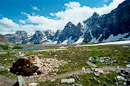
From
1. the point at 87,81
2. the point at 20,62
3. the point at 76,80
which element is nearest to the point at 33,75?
the point at 20,62

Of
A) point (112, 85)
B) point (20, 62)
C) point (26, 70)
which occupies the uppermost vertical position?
point (20, 62)

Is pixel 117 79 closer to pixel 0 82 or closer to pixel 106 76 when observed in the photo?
pixel 106 76

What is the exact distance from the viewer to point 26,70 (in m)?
17.2

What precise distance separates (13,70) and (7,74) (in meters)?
2.05

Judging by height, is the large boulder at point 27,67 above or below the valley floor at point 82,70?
above

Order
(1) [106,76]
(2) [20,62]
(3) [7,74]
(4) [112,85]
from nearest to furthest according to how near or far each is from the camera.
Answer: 1. (4) [112,85]
2. (1) [106,76]
3. (3) [7,74]
4. (2) [20,62]

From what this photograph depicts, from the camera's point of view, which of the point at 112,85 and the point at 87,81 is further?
the point at 87,81

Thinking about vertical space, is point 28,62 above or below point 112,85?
above

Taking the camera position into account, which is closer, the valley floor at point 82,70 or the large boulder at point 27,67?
the valley floor at point 82,70

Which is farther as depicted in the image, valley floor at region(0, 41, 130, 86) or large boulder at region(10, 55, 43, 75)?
large boulder at region(10, 55, 43, 75)

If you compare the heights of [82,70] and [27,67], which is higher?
[27,67]

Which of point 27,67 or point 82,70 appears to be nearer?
point 82,70

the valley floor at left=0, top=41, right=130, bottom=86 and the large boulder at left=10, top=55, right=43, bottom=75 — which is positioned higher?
the large boulder at left=10, top=55, right=43, bottom=75

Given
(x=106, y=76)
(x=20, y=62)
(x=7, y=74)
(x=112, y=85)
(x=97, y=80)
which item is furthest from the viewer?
(x=20, y=62)
